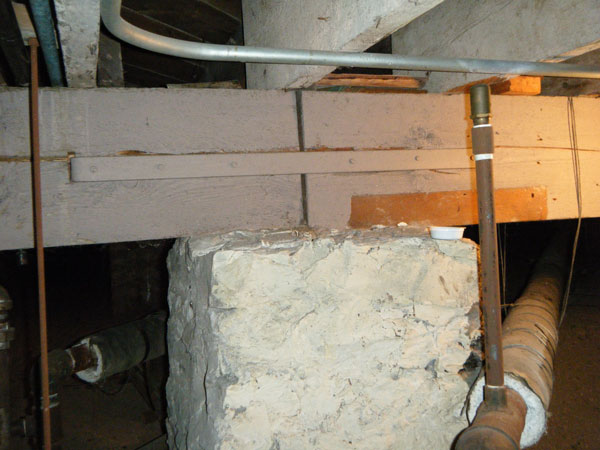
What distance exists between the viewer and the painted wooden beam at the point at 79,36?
0.91 metres

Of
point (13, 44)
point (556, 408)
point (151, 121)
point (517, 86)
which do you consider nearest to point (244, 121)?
point (151, 121)

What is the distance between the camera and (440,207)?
1718 mm

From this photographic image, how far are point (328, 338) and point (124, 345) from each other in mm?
1838

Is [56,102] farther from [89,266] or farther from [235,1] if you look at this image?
[89,266]

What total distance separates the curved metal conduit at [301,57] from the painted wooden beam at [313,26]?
46 millimetres

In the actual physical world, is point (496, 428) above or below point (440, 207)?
below

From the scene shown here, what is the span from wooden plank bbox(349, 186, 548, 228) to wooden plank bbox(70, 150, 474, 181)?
119 mm

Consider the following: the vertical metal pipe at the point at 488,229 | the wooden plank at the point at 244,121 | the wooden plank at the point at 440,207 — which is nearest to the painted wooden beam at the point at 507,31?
the wooden plank at the point at 244,121

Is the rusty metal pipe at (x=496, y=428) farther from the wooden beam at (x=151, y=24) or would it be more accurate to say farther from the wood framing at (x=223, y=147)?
the wooden beam at (x=151, y=24)

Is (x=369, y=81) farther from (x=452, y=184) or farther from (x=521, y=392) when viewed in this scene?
(x=521, y=392)

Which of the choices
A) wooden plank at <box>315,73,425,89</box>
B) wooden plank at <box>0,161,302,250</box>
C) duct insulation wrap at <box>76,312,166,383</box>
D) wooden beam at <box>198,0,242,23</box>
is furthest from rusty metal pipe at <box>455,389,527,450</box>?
duct insulation wrap at <box>76,312,166,383</box>

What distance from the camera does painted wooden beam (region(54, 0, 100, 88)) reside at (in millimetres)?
907

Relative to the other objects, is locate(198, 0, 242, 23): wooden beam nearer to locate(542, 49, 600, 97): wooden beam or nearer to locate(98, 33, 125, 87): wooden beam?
locate(98, 33, 125, 87): wooden beam

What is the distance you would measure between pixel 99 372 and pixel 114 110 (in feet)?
5.82
